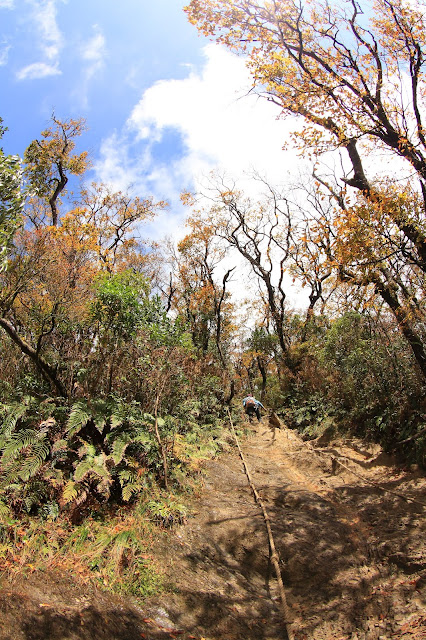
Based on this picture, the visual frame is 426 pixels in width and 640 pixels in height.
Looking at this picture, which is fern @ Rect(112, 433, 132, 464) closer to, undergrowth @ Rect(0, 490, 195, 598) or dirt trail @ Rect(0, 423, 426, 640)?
undergrowth @ Rect(0, 490, 195, 598)

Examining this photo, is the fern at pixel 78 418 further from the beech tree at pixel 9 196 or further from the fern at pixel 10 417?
the beech tree at pixel 9 196

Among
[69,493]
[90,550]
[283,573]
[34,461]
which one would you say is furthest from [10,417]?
[283,573]

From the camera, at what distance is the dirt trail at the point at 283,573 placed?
137 inches

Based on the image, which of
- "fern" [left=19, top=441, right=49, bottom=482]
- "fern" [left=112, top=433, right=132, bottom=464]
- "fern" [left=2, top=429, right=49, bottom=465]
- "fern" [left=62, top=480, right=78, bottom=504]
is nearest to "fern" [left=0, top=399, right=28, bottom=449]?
"fern" [left=2, top=429, right=49, bottom=465]

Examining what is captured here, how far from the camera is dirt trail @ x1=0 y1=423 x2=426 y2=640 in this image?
3.48 metres

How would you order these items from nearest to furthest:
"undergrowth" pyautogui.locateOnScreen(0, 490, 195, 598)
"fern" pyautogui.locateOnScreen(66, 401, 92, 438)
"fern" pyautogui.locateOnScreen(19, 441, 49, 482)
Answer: "undergrowth" pyautogui.locateOnScreen(0, 490, 195, 598) < "fern" pyautogui.locateOnScreen(19, 441, 49, 482) < "fern" pyautogui.locateOnScreen(66, 401, 92, 438)

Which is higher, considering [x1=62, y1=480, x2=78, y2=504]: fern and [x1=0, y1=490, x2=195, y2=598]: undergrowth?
[x1=62, y1=480, x2=78, y2=504]: fern

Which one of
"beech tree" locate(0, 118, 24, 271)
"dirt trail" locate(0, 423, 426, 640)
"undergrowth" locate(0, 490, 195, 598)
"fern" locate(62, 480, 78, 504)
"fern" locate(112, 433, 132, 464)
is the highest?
"beech tree" locate(0, 118, 24, 271)

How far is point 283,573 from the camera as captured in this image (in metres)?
5.00

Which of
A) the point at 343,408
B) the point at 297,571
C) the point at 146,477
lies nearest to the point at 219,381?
the point at 343,408

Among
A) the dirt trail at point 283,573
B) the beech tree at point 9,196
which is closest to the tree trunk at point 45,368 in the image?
the beech tree at point 9,196

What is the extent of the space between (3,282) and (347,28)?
30.1 feet

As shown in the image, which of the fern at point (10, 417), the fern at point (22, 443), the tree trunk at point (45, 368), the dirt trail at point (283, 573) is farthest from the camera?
the tree trunk at point (45, 368)

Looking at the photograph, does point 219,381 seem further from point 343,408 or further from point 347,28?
point 347,28
